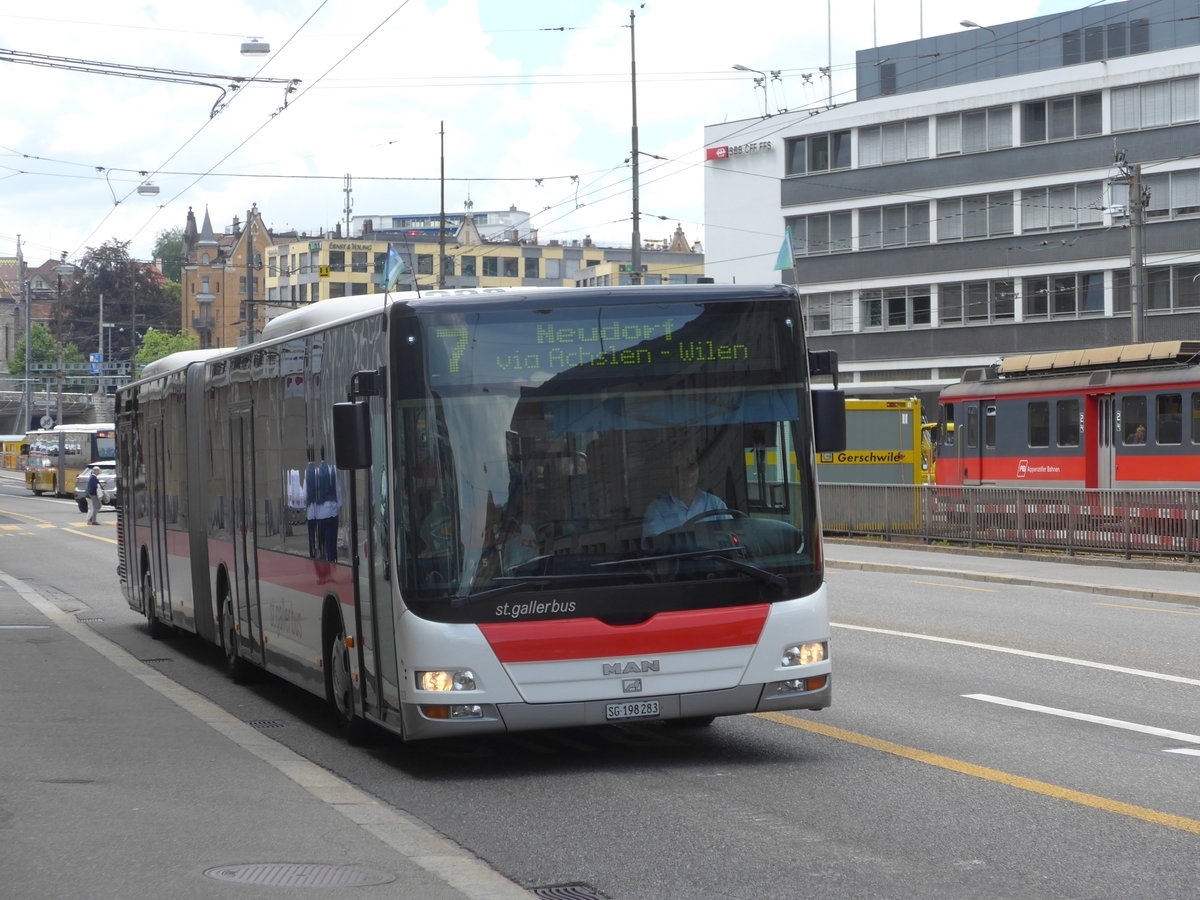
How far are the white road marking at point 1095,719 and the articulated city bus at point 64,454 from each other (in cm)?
6079

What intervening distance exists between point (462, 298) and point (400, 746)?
2850 mm

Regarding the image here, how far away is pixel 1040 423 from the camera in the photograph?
3403 centimetres

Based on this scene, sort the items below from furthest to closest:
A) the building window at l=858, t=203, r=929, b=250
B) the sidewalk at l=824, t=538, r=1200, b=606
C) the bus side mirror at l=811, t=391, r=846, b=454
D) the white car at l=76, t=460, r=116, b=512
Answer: the building window at l=858, t=203, r=929, b=250
the white car at l=76, t=460, r=116, b=512
the sidewalk at l=824, t=538, r=1200, b=606
the bus side mirror at l=811, t=391, r=846, b=454

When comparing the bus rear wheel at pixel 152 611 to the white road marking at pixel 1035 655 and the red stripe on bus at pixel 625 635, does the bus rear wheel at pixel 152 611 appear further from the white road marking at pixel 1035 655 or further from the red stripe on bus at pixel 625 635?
the red stripe on bus at pixel 625 635

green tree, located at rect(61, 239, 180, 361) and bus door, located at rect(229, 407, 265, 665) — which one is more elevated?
green tree, located at rect(61, 239, 180, 361)

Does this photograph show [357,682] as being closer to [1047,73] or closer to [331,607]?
[331,607]

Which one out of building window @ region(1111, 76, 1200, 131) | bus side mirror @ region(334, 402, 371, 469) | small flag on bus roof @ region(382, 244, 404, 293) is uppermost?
building window @ region(1111, 76, 1200, 131)

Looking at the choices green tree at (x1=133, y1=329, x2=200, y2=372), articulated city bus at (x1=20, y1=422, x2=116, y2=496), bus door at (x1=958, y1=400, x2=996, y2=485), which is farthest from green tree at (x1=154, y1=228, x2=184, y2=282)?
bus door at (x1=958, y1=400, x2=996, y2=485)

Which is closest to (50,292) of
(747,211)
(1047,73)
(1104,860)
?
(747,211)

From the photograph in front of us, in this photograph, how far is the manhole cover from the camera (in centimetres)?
644

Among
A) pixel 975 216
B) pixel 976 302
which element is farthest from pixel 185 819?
pixel 975 216

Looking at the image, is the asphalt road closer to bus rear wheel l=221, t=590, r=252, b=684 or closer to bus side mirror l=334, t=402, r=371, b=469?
bus rear wheel l=221, t=590, r=252, b=684

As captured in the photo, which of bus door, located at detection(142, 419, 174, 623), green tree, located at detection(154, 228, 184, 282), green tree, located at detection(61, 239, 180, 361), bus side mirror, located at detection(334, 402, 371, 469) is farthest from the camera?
green tree, located at detection(154, 228, 184, 282)

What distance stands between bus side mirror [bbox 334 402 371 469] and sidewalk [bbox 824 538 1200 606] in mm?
13925
